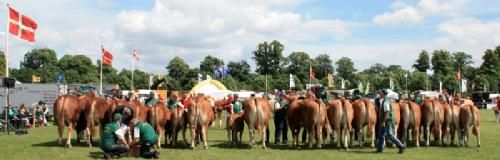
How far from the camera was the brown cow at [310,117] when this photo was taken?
17469mm

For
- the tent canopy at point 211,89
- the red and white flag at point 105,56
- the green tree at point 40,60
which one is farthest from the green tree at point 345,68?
the red and white flag at point 105,56

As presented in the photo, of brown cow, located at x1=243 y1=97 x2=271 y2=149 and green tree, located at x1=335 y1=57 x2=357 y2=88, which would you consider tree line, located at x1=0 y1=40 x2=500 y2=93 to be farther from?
brown cow, located at x1=243 y1=97 x2=271 y2=149

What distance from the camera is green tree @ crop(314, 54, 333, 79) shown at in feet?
422

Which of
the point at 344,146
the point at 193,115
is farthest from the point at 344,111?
the point at 193,115

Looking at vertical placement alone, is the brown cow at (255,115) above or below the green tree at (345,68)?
below

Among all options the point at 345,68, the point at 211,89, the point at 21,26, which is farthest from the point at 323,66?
the point at 21,26

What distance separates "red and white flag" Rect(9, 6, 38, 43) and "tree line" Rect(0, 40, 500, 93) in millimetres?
85848

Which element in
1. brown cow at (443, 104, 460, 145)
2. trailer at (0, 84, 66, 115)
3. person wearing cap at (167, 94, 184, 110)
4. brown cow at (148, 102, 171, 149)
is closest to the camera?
brown cow at (148, 102, 171, 149)

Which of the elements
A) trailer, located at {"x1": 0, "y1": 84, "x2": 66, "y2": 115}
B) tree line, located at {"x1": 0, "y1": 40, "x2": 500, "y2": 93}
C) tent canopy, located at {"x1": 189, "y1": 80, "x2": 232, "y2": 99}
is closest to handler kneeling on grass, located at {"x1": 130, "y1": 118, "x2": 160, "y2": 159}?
trailer, located at {"x1": 0, "y1": 84, "x2": 66, "y2": 115}

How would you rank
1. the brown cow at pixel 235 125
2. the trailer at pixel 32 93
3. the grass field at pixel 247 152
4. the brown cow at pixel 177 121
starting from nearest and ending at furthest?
the grass field at pixel 247 152 → the brown cow at pixel 177 121 → the brown cow at pixel 235 125 → the trailer at pixel 32 93

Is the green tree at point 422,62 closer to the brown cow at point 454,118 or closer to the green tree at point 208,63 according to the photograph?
the green tree at point 208,63

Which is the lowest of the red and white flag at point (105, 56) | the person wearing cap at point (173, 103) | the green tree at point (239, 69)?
the person wearing cap at point (173, 103)

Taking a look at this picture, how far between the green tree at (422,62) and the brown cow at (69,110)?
11314cm

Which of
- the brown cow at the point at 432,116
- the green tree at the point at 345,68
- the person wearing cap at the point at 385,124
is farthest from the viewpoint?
the green tree at the point at 345,68
